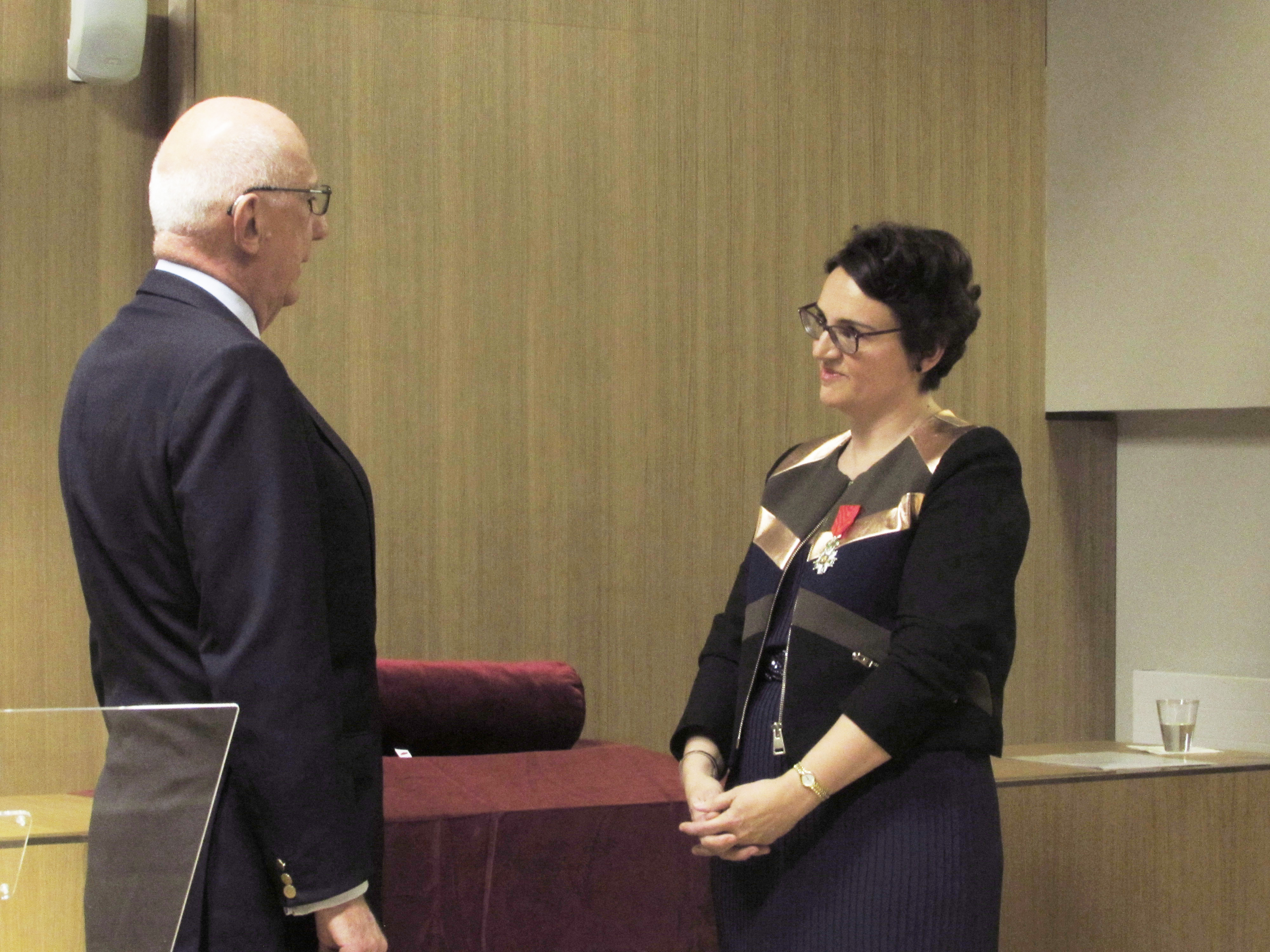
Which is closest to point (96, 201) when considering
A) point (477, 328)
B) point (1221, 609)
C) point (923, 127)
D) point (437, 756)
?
point (477, 328)

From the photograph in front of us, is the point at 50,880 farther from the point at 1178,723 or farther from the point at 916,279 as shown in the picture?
the point at 1178,723

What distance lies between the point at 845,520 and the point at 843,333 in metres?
0.25

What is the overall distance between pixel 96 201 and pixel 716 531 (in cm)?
173

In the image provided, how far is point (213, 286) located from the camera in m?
1.41

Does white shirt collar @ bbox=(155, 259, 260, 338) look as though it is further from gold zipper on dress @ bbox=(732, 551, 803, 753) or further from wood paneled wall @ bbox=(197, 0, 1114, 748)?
wood paneled wall @ bbox=(197, 0, 1114, 748)

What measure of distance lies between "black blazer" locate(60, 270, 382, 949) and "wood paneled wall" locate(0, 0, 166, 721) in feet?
7.06

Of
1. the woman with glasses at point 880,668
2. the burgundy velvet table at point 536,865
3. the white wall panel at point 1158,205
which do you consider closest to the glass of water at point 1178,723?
the white wall panel at point 1158,205

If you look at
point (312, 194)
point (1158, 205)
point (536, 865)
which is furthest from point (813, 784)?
point (1158, 205)

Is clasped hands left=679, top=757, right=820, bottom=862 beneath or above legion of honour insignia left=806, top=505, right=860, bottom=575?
beneath

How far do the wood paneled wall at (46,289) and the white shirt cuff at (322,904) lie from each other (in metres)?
2.24

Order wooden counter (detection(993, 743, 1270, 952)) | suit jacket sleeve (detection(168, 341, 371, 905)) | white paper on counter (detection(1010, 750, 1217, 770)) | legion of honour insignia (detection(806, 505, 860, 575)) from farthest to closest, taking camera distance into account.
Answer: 1. white paper on counter (detection(1010, 750, 1217, 770))
2. wooden counter (detection(993, 743, 1270, 952))
3. legion of honour insignia (detection(806, 505, 860, 575))
4. suit jacket sleeve (detection(168, 341, 371, 905))

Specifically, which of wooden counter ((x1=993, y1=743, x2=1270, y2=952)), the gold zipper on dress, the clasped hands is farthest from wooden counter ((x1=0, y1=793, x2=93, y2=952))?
wooden counter ((x1=993, y1=743, x2=1270, y2=952))

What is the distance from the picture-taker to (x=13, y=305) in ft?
11.0

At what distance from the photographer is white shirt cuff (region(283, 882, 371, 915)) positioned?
130 centimetres
